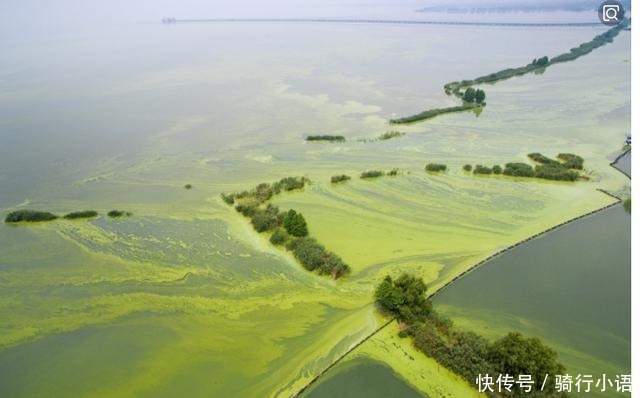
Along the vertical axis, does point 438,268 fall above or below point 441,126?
below

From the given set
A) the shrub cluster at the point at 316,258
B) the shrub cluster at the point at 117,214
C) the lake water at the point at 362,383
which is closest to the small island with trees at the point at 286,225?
the shrub cluster at the point at 316,258

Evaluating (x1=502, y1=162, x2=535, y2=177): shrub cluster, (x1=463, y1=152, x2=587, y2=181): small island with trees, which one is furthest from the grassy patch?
(x1=502, y1=162, x2=535, y2=177): shrub cluster

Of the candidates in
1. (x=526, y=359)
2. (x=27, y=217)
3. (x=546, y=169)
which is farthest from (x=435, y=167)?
(x=27, y=217)

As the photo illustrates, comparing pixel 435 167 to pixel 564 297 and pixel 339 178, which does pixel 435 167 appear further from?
pixel 564 297

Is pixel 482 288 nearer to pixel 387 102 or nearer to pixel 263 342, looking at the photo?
pixel 263 342

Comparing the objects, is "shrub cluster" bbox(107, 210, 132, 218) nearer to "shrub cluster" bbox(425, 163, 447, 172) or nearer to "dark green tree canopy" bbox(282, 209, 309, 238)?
"dark green tree canopy" bbox(282, 209, 309, 238)

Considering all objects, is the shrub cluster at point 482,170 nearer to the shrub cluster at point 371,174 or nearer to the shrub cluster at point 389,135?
the shrub cluster at point 371,174
